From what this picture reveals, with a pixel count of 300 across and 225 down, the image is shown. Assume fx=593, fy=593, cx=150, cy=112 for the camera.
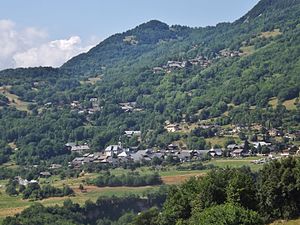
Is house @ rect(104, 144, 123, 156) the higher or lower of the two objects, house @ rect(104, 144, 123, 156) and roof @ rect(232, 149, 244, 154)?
the higher

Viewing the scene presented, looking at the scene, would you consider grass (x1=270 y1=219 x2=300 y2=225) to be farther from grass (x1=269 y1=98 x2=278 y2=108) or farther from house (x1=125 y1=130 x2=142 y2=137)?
house (x1=125 y1=130 x2=142 y2=137)

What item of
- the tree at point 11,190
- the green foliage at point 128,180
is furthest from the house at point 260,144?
the tree at point 11,190

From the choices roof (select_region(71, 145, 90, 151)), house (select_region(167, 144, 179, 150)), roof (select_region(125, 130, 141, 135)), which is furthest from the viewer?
roof (select_region(125, 130, 141, 135))

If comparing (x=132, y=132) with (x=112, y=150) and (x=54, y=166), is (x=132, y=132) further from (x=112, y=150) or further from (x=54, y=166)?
(x=54, y=166)

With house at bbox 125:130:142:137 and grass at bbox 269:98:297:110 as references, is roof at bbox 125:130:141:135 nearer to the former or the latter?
house at bbox 125:130:142:137

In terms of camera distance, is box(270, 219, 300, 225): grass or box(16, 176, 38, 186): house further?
box(16, 176, 38, 186): house

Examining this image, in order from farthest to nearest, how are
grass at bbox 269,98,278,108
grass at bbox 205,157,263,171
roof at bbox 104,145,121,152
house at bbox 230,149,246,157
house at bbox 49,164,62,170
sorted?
grass at bbox 269,98,278,108
roof at bbox 104,145,121,152
house at bbox 49,164,62,170
house at bbox 230,149,246,157
grass at bbox 205,157,263,171

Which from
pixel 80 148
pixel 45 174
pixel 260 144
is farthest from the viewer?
pixel 80 148

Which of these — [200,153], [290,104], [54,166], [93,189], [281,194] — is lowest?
[93,189]

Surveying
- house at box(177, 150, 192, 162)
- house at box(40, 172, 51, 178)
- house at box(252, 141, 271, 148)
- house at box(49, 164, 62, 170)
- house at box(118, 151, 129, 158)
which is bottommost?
house at box(40, 172, 51, 178)

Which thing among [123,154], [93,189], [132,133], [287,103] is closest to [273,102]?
[287,103]

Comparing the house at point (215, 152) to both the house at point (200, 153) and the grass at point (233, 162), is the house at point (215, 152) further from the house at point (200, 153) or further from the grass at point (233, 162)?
the grass at point (233, 162)

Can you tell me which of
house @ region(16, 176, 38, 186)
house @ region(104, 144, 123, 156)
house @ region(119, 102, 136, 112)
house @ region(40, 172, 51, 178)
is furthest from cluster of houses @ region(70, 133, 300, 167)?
house @ region(119, 102, 136, 112)

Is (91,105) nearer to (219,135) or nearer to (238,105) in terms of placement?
(238,105)
